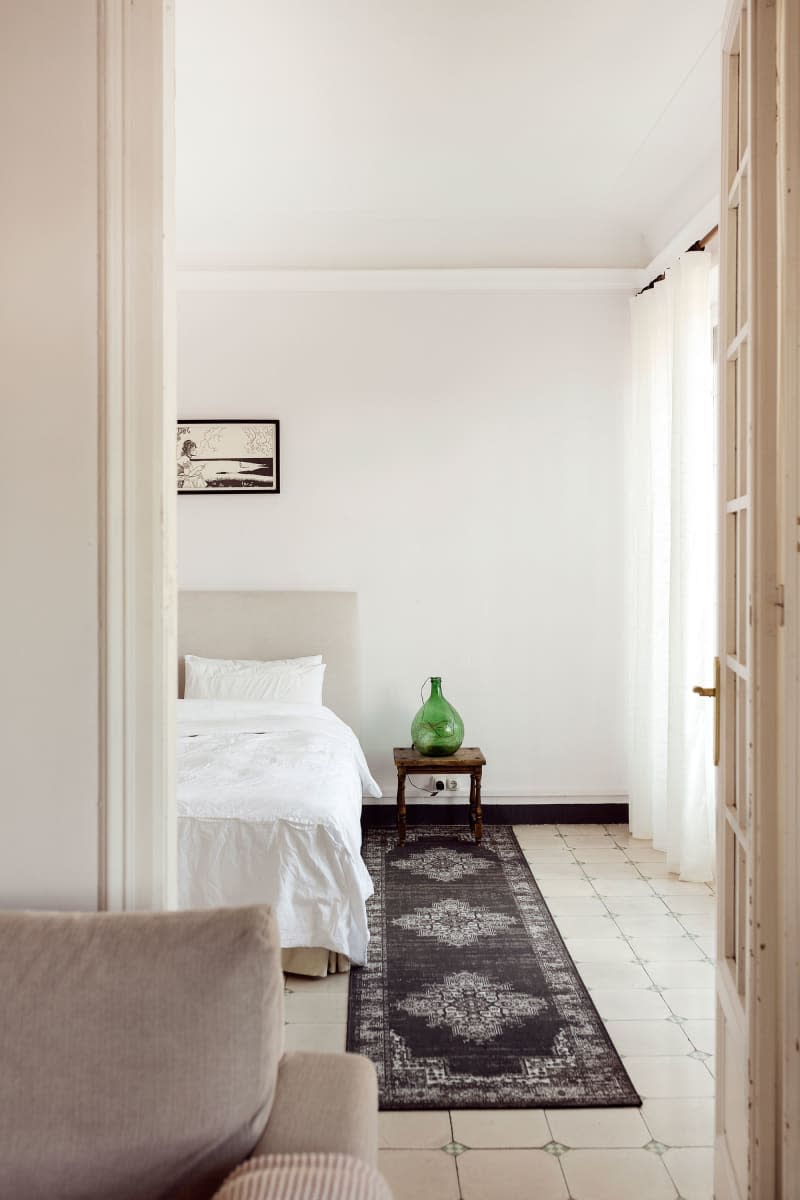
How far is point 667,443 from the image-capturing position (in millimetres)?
4305

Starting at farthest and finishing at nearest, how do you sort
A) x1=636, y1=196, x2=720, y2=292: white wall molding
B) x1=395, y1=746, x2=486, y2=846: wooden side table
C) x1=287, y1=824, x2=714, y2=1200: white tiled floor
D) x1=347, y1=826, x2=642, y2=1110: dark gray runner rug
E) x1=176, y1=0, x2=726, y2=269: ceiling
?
x1=395, y1=746, x2=486, y2=846: wooden side table
x1=636, y1=196, x2=720, y2=292: white wall molding
x1=176, y1=0, x2=726, y2=269: ceiling
x1=347, y1=826, x2=642, y2=1110: dark gray runner rug
x1=287, y1=824, x2=714, y2=1200: white tiled floor

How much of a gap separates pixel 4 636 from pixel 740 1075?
1539 mm

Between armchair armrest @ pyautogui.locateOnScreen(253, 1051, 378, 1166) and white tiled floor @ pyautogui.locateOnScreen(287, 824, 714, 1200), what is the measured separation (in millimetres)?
903

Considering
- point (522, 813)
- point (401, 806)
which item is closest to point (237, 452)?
point (401, 806)

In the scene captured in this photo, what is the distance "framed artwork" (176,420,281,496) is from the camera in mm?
4742

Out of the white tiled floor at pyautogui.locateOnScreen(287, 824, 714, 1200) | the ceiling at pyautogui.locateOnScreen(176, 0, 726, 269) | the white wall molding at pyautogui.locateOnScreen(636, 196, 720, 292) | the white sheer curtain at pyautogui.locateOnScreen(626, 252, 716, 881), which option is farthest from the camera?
the white sheer curtain at pyautogui.locateOnScreen(626, 252, 716, 881)

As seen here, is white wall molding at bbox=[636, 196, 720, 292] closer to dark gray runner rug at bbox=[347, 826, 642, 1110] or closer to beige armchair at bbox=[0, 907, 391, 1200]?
dark gray runner rug at bbox=[347, 826, 642, 1110]

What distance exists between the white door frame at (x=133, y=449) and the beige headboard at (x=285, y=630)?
3.26 m

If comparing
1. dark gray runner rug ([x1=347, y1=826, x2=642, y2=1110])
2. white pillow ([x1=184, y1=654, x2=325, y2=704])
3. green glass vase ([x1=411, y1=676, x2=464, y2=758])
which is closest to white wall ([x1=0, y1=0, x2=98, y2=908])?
dark gray runner rug ([x1=347, y1=826, x2=642, y2=1110])

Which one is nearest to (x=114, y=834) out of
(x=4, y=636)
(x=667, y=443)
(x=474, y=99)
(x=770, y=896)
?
(x=4, y=636)

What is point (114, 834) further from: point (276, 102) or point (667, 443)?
point (667, 443)

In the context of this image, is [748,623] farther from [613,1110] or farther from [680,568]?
[680,568]

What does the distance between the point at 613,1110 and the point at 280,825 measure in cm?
128

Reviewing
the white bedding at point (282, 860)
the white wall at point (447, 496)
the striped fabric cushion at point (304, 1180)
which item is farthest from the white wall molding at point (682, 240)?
the striped fabric cushion at point (304, 1180)
